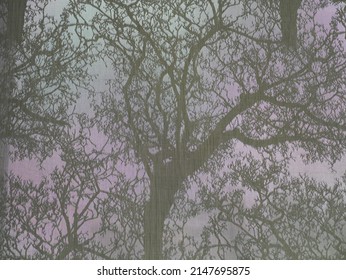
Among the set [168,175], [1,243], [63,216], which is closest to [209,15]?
[168,175]

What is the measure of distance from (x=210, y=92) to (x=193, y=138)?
11cm

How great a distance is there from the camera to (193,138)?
3.81ft

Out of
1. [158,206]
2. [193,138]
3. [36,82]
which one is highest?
[36,82]

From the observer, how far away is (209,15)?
1189 mm

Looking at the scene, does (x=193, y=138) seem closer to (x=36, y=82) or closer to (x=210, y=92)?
(x=210, y=92)

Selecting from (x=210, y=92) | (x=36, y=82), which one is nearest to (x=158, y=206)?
(x=210, y=92)

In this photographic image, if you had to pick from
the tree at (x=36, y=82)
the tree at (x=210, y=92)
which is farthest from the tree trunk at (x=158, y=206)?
the tree at (x=36, y=82)

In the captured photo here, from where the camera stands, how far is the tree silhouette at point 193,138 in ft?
3.76

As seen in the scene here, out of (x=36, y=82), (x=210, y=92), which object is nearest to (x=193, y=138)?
(x=210, y=92)

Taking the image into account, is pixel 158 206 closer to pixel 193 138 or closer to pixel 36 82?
pixel 193 138

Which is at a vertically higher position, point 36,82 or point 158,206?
point 36,82

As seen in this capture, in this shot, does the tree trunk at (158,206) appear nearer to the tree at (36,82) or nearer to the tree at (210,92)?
the tree at (210,92)
